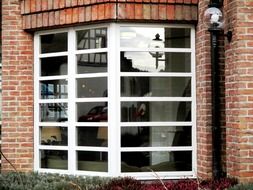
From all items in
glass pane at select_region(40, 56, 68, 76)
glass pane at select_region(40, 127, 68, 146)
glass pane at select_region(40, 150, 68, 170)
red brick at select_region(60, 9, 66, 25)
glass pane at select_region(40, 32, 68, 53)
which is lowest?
glass pane at select_region(40, 150, 68, 170)

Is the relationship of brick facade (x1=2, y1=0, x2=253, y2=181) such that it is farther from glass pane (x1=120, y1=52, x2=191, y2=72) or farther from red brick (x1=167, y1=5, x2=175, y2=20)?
glass pane (x1=120, y1=52, x2=191, y2=72)

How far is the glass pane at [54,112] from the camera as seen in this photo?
25.3 ft

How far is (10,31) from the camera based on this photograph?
7.97 m

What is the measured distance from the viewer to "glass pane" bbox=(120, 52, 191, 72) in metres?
7.23

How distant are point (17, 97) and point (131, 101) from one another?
188 centimetres

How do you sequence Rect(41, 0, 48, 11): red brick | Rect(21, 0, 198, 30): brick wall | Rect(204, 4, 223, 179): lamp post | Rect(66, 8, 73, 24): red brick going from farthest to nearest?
Rect(41, 0, 48, 11): red brick → Rect(66, 8, 73, 24): red brick → Rect(21, 0, 198, 30): brick wall → Rect(204, 4, 223, 179): lamp post

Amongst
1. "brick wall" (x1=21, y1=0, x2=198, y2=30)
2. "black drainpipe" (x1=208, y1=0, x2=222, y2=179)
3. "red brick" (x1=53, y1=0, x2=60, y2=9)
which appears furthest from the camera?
"red brick" (x1=53, y1=0, x2=60, y2=9)

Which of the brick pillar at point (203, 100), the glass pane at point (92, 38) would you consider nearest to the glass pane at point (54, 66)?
the glass pane at point (92, 38)

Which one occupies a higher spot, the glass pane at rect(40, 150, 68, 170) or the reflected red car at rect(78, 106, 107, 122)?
the reflected red car at rect(78, 106, 107, 122)

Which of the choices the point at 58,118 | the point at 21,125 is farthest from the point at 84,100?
the point at 21,125

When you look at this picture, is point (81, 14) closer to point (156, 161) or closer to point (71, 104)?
point (71, 104)

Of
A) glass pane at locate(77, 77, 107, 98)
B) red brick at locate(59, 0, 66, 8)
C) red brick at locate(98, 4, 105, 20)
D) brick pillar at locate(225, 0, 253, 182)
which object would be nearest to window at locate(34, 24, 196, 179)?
glass pane at locate(77, 77, 107, 98)

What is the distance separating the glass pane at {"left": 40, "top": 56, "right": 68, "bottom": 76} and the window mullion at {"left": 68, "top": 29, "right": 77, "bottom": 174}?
6.4 inches

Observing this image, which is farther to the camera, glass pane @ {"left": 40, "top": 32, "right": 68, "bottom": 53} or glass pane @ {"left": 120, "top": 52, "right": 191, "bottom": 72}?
glass pane @ {"left": 40, "top": 32, "right": 68, "bottom": 53}
